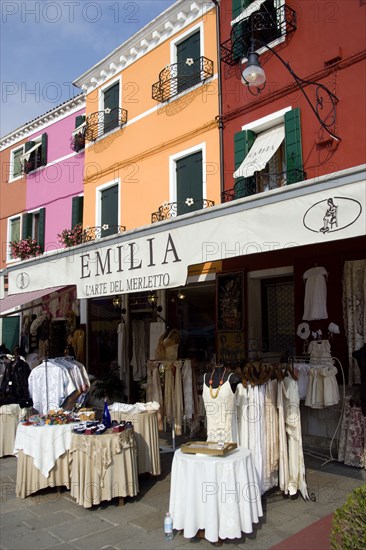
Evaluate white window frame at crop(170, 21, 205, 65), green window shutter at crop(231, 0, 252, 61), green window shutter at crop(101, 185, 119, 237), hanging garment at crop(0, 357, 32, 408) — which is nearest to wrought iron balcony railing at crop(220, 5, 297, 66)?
green window shutter at crop(231, 0, 252, 61)

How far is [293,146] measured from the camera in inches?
352

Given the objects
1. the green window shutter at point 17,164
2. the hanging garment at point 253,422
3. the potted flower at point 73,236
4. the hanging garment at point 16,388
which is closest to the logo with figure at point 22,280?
the hanging garment at point 16,388

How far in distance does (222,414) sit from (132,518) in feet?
4.75

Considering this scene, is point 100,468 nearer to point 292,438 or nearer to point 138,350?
point 292,438

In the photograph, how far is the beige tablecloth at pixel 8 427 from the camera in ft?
25.7

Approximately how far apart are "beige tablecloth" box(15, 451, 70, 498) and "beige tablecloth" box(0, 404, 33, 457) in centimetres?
202

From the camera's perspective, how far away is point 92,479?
520 cm

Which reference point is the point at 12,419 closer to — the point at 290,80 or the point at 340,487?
the point at 340,487

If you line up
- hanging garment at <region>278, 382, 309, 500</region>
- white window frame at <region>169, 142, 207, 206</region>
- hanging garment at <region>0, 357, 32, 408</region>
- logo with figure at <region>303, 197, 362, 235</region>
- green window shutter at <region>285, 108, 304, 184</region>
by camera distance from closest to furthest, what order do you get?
logo with figure at <region>303, 197, 362, 235</region> < hanging garment at <region>278, 382, 309, 500</region> < hanging garment at <region>0, 357, 32, 408</region> < green window shutter at <region>285, 108, 304, 184</region> < white window frame at <region>169, 142, 207, 206</region>

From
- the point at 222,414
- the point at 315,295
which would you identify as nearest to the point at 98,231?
the point at 315,295

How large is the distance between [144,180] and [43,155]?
5.68 meters

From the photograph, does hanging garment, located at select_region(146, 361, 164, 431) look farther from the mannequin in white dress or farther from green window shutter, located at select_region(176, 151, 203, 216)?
green window shutter, located at select_region(176, 151, 203, 216)

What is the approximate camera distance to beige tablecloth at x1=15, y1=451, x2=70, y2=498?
5.81m

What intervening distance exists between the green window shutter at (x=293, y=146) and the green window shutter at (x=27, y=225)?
10390 mm
